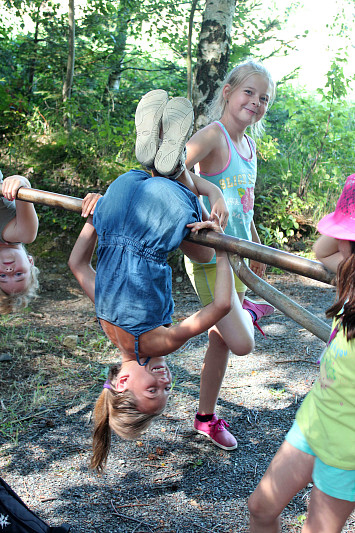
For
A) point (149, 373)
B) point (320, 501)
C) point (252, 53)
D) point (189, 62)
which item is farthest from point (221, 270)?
point (252, 53)

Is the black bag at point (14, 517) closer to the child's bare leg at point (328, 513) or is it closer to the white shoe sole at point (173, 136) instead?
the child's bare leg at point (328, 513)

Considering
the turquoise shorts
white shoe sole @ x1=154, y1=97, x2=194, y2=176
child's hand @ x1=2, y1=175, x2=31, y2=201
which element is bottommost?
the turquoise shorts

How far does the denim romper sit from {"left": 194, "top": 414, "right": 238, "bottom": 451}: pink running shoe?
4.63ft

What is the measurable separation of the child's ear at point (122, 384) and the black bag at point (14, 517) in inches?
24.1

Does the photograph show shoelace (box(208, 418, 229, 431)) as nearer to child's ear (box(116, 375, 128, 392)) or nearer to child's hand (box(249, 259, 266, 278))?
child's hand (box(249, 259, 266, 278))

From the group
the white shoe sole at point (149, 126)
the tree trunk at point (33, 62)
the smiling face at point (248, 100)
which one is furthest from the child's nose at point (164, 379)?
the tree trunk at point (33, 62)

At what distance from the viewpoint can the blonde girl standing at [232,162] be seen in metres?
2.64

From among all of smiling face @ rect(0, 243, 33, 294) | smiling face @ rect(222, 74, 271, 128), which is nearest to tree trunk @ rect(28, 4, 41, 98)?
smiling face @ rect(222, 74, 271, 128)

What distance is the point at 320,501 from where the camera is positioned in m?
1.46

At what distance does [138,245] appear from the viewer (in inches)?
74.6

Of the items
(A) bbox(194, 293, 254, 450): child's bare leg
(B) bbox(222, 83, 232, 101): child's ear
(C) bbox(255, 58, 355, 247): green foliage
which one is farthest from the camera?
(C) bbox(255, 58, 355, 247): green foliage

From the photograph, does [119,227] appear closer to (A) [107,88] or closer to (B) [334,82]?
(B) [334,82]

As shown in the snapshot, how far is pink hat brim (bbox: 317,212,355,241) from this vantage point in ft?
Result: 4.60

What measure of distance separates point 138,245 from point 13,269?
1.06 m
